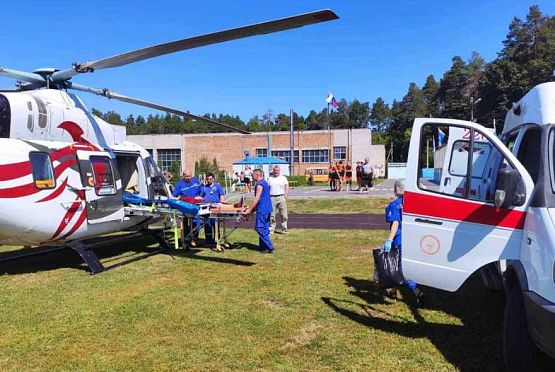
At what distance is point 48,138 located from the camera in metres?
7.95

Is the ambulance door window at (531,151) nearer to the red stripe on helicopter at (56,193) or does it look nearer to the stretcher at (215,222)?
the stretcher at (215,222)

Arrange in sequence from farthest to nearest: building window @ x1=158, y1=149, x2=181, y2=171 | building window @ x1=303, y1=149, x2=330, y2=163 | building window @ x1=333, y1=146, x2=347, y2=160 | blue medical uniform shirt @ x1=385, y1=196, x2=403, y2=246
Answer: building window @ x1=158, y1=149, x2=181, y2=171
building window @ x1=303, y1=149, x2=330, y2=163
building window @ x1=333, y1=146, x2=347, y2=160
blue medical uniform shirt @ x1=385, y1=196, x2=403, y2=246

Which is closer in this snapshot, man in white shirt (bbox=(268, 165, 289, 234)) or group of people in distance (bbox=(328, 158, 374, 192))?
man in white shirt (bbox=(268, 165, 289, 234))

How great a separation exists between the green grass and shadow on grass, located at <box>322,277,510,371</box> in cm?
1111

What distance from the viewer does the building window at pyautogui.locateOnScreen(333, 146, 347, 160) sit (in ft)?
203

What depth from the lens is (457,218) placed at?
442 cm

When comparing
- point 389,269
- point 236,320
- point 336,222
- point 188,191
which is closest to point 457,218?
point 389,269

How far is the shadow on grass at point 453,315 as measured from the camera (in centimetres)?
452

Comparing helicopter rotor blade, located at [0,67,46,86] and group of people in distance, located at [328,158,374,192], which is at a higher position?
helicopter rotor blade, located at [0,67,46,86]

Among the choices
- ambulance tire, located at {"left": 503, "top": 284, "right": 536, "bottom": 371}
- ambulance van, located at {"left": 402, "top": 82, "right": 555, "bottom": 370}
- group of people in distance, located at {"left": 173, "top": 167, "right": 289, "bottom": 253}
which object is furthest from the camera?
group of people in distance, located at {"left": 173, "top": 167, "right": 289, "bottom": 253}

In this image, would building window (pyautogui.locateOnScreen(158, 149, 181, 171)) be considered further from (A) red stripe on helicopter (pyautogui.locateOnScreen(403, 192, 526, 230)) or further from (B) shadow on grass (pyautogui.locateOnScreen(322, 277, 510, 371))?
(A) red stripe on helicopter (pyautogui.locateOnScreen(403, 192, 526, 230))

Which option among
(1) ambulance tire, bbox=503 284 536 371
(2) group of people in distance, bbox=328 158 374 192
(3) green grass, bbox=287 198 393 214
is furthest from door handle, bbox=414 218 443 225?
(2) group of people in distance, bbox=328 158 374 192

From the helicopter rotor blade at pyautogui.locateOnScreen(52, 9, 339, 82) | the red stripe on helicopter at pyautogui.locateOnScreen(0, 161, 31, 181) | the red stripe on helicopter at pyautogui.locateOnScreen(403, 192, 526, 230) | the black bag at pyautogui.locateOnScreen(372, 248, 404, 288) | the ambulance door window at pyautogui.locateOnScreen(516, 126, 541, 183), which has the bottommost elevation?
the black bag at pyautogui.locateOnScreen(372, 248, 404, 288)

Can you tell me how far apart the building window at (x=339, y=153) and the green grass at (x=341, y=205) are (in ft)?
137
